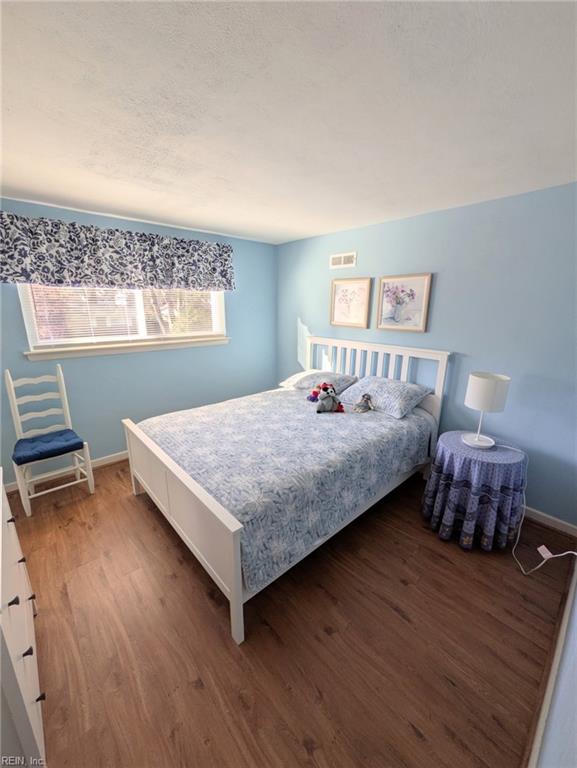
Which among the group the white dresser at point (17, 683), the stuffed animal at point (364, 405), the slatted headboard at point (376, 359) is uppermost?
the slatted headboard at point (376, 359)

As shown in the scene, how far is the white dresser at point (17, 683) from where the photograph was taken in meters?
0.89

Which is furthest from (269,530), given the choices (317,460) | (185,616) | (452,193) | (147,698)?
(452,193)

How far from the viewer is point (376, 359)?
3234mm

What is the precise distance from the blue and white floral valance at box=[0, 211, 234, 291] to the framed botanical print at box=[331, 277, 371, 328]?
4.31ft

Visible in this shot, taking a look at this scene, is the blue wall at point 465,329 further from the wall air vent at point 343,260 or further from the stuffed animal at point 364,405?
the stuffed animal at point 364,405

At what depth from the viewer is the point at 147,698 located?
1285 millimetres

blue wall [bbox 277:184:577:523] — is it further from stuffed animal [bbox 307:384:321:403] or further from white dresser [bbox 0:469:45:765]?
white dresser [bbox 0:469:45:765]

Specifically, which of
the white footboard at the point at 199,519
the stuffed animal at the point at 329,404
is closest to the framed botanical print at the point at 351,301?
the stuffed animal at the point at 329,404

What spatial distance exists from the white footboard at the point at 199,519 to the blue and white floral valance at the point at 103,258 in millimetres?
1471

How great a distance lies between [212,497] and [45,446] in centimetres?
171

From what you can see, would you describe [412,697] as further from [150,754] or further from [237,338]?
[237,338]

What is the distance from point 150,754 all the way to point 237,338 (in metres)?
3.48

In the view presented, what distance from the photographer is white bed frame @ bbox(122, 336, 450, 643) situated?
4.77ft

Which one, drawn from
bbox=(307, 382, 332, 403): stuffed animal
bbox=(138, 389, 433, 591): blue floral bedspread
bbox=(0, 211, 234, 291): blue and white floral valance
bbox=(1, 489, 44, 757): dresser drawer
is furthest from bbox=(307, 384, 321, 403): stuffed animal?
bbox=(1, 489, 44, 757): dresser drawer
